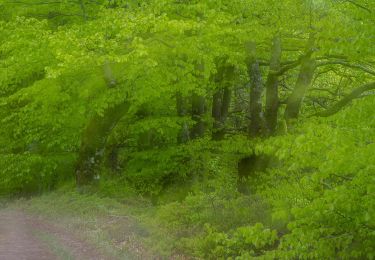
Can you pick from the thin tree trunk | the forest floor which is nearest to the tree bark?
the thin tree trunk

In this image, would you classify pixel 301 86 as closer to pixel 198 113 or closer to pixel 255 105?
pixel 255 105

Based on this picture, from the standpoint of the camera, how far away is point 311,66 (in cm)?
1673

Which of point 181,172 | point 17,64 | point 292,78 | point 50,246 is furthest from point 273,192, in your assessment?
point 292,78

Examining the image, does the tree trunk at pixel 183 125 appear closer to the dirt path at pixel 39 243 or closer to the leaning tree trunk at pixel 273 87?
the leaning tree trunk at pixel 273 87

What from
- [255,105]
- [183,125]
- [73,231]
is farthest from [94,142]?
[255,105]

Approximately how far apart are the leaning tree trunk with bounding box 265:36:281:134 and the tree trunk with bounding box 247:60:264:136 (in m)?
0.30

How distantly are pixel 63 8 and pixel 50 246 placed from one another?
1248 centimetres

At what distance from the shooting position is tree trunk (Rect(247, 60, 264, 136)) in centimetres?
1766

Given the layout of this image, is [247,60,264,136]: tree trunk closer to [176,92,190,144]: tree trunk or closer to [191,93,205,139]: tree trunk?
[176,92,190,144]: tree trunk

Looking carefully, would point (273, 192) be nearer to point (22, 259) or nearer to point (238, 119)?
point (22, 259)

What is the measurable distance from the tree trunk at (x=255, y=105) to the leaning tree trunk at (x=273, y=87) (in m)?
0.30

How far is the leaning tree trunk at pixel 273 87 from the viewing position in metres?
17.6

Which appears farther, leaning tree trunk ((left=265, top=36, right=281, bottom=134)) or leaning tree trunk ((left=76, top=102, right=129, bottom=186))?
leaning tree trunk ((left=76, top=102, right=129, bottom=186))

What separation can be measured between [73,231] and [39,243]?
1.43m
